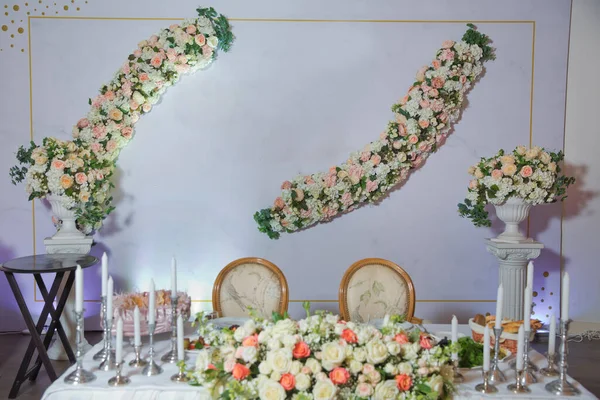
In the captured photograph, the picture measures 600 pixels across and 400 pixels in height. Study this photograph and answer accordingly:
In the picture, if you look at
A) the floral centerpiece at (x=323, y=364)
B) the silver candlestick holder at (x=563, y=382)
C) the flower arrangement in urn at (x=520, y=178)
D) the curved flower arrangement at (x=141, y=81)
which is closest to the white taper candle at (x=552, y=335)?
the silver candlestick holder at (x=563, y=382)

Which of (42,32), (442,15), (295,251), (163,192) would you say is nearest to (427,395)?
(295,251)

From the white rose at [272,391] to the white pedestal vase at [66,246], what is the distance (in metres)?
2.91

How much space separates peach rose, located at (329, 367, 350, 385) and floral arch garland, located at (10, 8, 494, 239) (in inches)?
120

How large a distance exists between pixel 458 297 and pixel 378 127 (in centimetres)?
155

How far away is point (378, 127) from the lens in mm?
4883

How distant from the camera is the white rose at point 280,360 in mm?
1710

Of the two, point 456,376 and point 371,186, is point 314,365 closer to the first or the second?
point 456,376

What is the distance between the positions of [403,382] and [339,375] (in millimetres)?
193

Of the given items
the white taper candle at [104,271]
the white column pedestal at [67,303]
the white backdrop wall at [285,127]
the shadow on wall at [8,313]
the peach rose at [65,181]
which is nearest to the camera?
the white taper candle at [104,271]

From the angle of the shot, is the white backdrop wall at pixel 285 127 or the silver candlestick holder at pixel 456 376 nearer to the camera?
the silver candlestick holder at pixel 456 376

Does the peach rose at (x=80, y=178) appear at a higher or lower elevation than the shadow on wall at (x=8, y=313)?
higher

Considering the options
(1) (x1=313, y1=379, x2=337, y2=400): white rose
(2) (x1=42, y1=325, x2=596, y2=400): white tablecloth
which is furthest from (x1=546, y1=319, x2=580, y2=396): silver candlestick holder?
(1) (x1=313, y1=379, x2=337, y2=400): white rose

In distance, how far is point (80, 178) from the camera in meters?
4.17

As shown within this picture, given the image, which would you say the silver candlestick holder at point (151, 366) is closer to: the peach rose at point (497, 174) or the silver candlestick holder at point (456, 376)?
the silver candlestick holder at point (456, 376)
